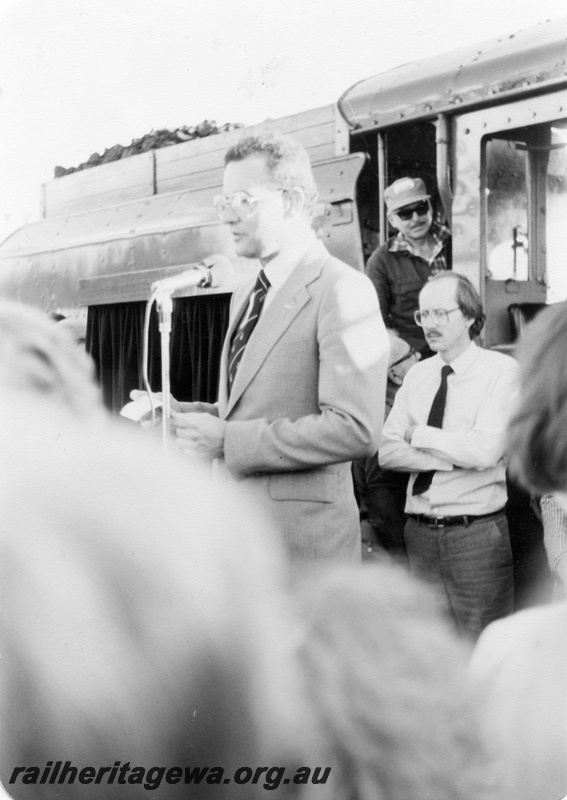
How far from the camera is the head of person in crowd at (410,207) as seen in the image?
8.05 feet

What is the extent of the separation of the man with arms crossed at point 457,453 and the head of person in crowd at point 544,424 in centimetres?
70

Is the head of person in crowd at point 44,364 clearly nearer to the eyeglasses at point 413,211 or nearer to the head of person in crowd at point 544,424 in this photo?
the eyeglasses at point 413,211

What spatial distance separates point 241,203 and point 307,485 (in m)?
0.78

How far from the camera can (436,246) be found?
2457mm

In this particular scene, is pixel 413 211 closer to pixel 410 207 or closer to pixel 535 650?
pixel 410 207

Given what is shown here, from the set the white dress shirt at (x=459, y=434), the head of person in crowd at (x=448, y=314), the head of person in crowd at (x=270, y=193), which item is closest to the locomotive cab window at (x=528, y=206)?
the head of person in crowd at (x=448, y=314)

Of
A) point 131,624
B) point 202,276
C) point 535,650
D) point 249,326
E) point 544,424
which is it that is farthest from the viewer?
point 202,276

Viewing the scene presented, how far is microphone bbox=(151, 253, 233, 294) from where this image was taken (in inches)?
99.7

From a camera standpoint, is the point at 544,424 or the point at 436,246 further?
the point at 436,246

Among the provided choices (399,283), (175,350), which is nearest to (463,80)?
(399,283)

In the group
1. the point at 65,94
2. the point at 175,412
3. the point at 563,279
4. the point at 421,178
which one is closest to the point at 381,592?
the point at 175,412

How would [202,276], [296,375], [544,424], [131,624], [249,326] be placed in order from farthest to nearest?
[202,276], [249,326], [296,375], [131,624], [544,424]

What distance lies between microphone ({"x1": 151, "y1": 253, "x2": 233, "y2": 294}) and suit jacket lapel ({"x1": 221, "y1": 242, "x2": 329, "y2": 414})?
20 centimetres

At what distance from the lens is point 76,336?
270 cm
